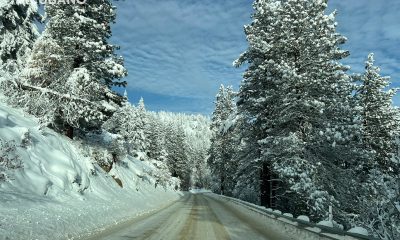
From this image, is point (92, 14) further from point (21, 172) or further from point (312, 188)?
point (312, 188)

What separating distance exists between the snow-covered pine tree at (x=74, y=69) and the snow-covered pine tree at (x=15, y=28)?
193 inches

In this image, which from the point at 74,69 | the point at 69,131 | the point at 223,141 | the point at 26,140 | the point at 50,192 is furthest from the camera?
the point at 223,141

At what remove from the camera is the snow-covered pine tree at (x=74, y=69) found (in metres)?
20.9

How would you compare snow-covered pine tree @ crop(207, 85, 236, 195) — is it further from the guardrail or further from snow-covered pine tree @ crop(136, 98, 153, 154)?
the guardrail

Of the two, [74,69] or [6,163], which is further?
[74,69]

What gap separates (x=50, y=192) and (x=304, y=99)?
13787 millimetres

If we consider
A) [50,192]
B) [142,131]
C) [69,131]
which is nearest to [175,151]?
[142,131]

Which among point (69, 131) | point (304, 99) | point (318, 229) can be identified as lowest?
point (318, 229)

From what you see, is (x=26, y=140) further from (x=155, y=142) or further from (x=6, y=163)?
(x=155, y=142)

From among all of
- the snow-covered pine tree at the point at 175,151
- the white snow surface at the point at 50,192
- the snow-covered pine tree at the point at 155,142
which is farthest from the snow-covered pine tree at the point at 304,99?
the snow-covered pine tree at the point at 175,151

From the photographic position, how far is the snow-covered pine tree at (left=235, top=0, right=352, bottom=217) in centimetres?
2042

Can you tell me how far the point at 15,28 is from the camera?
2752 cm

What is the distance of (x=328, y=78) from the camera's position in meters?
22.4

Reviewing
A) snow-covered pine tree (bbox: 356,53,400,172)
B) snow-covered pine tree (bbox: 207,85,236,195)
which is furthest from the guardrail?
snow-covered pine tree (bbox: 207,85,236,195)
